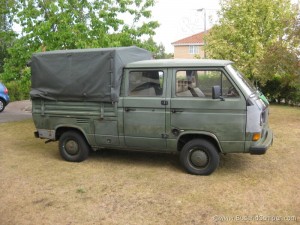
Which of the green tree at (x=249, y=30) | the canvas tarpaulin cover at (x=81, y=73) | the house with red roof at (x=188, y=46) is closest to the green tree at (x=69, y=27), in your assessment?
the canvas tarpaulin cover at (x=81, y=73)

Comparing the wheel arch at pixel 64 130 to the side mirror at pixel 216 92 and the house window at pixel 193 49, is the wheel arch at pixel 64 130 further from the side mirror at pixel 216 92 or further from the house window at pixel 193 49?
the house window at pixel 193 49

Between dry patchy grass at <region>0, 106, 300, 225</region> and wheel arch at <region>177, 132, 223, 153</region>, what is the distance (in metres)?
0.52

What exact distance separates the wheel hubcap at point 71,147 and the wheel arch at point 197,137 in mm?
2255

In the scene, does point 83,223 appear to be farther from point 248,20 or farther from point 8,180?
point 248,20

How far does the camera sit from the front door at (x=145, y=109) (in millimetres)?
6617

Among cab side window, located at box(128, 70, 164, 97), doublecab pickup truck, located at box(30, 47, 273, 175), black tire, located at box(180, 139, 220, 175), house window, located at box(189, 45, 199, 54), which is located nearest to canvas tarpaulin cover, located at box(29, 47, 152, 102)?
doublecab pickup truck, located at box(30, 47, 273, 175)

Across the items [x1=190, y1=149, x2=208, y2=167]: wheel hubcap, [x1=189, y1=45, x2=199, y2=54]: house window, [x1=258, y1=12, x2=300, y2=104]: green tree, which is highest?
[x1=189, y1=45, x2=199, y2=54]: house window

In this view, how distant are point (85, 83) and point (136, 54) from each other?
129 cm

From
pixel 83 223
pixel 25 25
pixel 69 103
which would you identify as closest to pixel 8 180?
pixel 69 103

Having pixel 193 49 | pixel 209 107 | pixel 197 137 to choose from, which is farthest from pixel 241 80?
pixel 193 49

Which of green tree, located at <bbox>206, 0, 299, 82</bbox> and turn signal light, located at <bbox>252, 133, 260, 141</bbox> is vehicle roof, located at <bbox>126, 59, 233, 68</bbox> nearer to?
turn signal light, located at <bbox>252, 133, 260, 141</bbox>

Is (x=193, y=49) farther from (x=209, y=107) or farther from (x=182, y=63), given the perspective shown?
(x=209, y=107)

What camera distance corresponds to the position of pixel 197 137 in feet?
21.4

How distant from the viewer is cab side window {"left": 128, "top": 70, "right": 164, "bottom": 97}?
669cm
